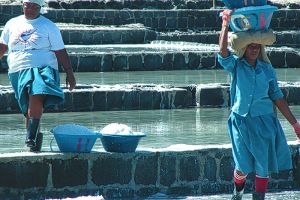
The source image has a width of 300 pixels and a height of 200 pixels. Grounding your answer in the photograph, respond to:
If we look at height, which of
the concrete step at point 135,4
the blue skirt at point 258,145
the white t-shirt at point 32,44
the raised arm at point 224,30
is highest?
the raised arm at point 224,30

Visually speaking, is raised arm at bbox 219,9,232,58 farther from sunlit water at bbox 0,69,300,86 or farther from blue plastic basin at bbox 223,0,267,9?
sunlit water at bbox 0,69,300,86

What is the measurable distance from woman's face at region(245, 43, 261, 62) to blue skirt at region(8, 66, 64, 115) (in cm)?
159

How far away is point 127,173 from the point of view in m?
8.26

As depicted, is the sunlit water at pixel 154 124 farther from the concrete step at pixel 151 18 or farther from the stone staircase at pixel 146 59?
the concrete step at pixel 151 18

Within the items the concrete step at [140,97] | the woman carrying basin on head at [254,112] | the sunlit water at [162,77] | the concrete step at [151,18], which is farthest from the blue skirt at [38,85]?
the concrete step at [151,18]

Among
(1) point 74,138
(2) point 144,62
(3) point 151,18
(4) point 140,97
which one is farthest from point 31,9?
(3) point 151,18

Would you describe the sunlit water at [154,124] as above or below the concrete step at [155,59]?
above

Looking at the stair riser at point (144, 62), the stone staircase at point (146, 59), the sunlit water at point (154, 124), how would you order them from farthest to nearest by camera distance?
the stair riser at point (144, 62) < the sunlit water at point (154, 124) < the stone staircase at point (146, 59)

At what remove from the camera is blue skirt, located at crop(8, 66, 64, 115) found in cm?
793

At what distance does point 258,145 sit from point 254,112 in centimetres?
24

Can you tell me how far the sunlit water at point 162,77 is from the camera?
15469 millimetres

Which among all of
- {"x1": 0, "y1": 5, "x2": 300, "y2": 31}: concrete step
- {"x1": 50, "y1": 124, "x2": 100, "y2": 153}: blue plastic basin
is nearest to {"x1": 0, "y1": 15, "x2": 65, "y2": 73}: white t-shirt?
{"x1": 50, "y1": 124, "x2": 100, "y2": 153}: blue plastic basin

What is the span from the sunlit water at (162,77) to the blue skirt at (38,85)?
6.73 meters

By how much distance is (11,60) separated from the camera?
8.15m
